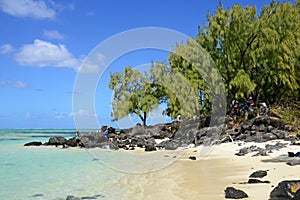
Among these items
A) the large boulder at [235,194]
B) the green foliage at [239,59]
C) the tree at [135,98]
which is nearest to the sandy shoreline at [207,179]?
the large boulder at [235,194]

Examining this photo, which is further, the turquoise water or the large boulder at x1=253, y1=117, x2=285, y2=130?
the large boulder at x1=253, y1=117, x2=285, y2=130

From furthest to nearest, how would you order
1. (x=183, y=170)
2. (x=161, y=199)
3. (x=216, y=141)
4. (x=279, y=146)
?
(x=216, y=141), (x=279, y=146), (x=183, y=170), (x=161, y=199)

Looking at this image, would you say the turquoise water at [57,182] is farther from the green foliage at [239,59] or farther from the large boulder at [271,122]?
the green foliage at [239,59]

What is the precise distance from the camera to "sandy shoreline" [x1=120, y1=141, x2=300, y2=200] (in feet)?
35.1

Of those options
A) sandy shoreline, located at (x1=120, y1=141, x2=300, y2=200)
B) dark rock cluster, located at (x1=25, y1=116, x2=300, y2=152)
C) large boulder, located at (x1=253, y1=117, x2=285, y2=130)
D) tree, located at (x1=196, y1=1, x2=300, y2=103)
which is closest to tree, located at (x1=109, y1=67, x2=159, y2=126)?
dark rock cluster, located at (x1=25, y1=116, x2=300, y2=152)

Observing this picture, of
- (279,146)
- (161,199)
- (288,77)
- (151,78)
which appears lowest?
(161,199)

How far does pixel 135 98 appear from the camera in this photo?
1998 inches

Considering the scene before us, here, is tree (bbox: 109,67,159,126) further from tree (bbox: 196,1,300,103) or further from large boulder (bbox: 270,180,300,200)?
large boulder (bbox: 270,180,300,200)

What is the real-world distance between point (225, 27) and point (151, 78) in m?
16.1

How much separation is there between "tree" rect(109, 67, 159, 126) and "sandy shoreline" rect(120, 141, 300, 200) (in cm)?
3098

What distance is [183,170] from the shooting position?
1672 cm

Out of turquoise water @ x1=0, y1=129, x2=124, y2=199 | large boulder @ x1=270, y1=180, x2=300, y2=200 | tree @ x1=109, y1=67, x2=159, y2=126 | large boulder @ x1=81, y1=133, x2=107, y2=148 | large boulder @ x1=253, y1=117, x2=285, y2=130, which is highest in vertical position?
tree @ x1=109, y1=67, x2=159, y2=126

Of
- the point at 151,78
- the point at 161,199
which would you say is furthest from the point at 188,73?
the point at 161,199

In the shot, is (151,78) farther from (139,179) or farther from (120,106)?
(139,179)
